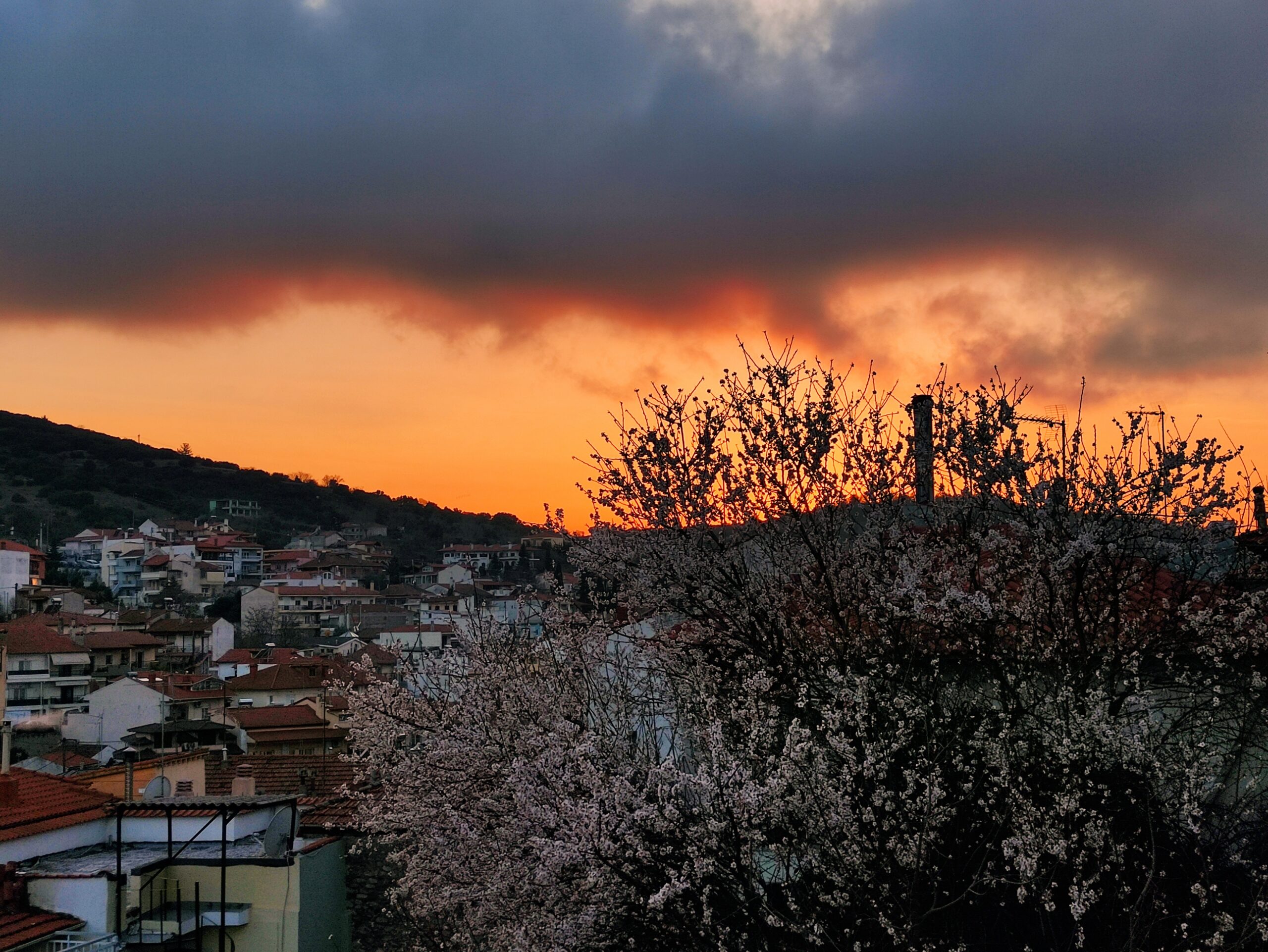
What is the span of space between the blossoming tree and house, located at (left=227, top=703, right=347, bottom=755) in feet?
84.8

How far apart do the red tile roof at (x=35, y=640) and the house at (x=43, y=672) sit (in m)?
0.02

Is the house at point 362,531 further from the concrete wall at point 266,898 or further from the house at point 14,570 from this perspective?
the concrete wall at point 266,898

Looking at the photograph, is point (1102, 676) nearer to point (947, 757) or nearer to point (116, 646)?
point (947, 757)

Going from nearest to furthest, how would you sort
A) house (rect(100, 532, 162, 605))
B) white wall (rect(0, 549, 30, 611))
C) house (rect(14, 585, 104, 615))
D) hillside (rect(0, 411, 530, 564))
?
house (rect(14, 585, 104, 615))
white wall (rect(0, 549, 30, 611))
house (rect(100, 532, 162, 605))
hillside (rect(0, 411, 530, 564))

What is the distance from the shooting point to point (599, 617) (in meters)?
11.9

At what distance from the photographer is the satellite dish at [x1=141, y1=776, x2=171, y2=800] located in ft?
50.2

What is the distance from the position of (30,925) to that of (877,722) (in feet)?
29.1

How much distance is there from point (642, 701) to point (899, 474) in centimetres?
333

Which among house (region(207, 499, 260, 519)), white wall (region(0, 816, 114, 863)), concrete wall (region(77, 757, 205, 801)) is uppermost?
house (region(207, 499, 260, 519))

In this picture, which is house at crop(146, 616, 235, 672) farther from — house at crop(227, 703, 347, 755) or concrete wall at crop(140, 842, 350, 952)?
concrete wall at crop(140, 842, 350, 952)

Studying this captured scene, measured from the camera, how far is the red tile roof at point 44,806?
12820 millimetres

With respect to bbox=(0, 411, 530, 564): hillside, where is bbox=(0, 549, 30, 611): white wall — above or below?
below

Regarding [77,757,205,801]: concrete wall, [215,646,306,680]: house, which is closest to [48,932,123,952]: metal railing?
[77,757,205,801]: concrete wall

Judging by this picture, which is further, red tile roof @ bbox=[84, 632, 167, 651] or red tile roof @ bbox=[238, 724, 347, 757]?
red tile roof @ bbox=[84, 632, 167, 651]
